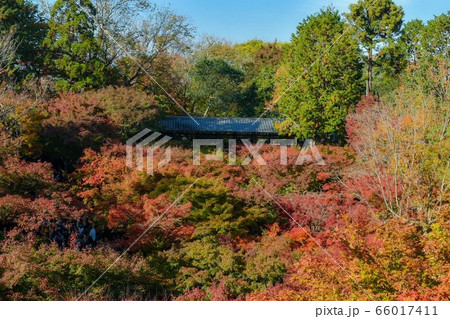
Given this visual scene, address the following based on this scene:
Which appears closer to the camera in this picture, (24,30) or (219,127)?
(24,30)

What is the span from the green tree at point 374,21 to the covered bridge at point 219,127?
6.41 metres

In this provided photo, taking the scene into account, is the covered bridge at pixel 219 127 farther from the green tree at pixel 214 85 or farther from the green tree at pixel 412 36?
the green tree at pixel 412 36

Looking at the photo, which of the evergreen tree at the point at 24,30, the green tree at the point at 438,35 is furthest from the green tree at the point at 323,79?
the evergreen tree at the point at 24,30

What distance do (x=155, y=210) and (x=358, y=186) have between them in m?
6.30

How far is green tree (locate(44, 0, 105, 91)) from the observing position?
21734 mm

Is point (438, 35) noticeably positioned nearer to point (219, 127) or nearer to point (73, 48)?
point (219, 127)

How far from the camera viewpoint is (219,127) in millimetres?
25141

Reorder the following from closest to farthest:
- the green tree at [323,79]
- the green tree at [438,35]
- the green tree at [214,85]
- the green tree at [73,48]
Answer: the green tree at [323,79] < the green tree at [73,48] < the green tree at [438,35] < the green tree at [214,85]

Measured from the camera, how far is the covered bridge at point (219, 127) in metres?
24.5

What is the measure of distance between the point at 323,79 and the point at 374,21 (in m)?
7.56

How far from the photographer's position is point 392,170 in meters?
12.5

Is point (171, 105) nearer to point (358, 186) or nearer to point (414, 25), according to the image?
point (414, 25)

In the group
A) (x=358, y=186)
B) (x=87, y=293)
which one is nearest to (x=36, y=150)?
(x=87, y=293)

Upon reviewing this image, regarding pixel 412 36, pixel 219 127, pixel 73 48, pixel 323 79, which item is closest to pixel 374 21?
pixel 412 36
